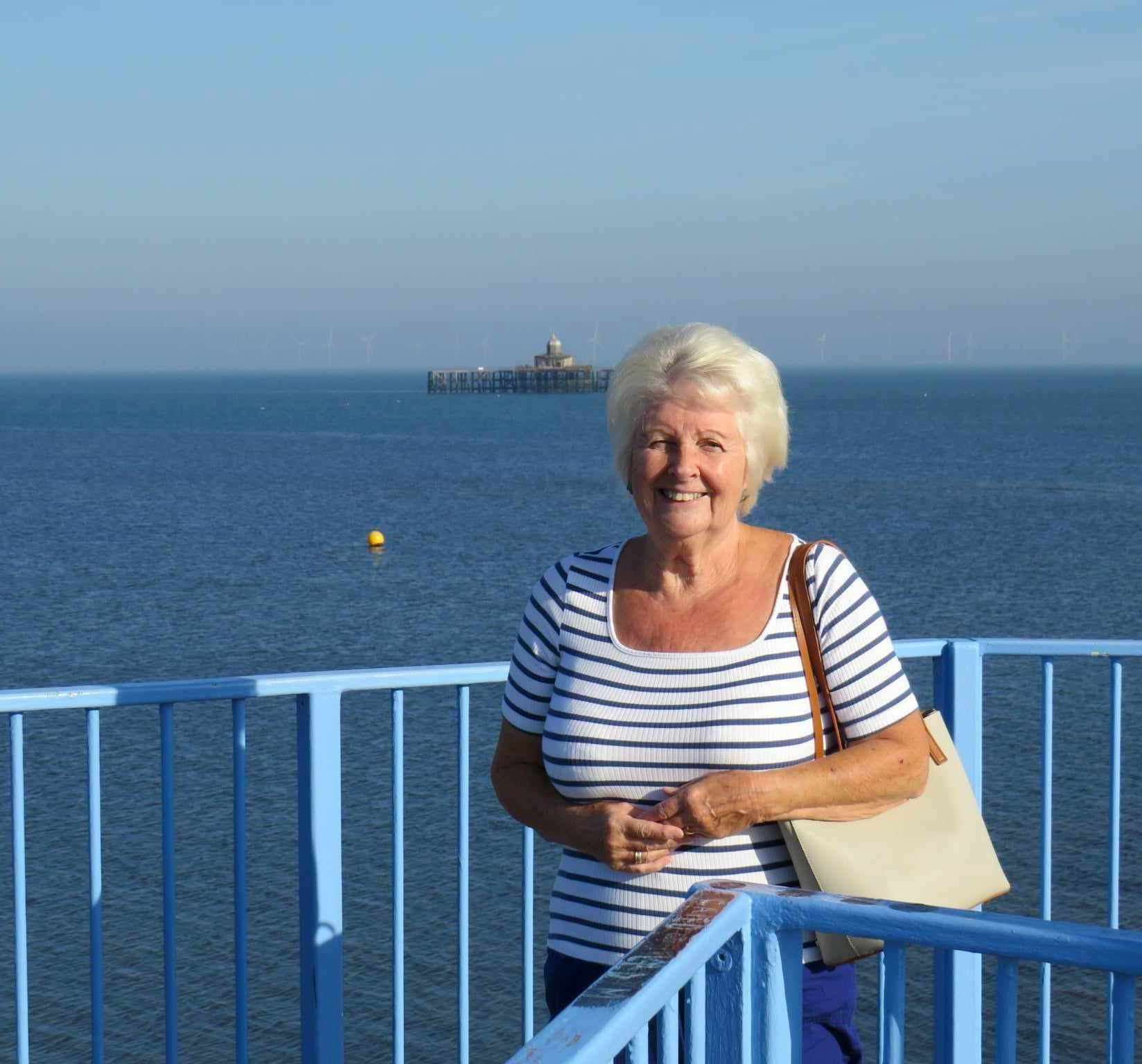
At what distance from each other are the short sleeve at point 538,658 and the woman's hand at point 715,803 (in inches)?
13.6

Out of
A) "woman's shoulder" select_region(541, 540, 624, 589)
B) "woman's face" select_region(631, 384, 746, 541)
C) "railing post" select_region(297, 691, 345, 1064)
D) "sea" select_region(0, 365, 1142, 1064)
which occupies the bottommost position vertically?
"sea" select_region(0, 365, 1142, 1064)

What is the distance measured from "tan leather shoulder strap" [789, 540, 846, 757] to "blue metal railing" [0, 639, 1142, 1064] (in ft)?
2.84

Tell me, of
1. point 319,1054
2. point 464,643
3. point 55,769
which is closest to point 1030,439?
point 464,643

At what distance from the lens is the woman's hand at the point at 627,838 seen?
2.29 m

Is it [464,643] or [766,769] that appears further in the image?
[464,643]

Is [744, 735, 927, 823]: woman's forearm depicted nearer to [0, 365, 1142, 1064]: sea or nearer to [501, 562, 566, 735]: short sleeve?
[501, 562, 566, 735]: short sleeve

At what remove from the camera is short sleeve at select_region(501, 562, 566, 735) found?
8.31 ft

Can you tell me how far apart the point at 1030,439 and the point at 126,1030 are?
8430 centimetres

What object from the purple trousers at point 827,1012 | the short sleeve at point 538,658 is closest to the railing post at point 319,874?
the short sleeve at point 538,658

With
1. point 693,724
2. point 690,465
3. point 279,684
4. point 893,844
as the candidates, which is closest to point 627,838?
point 693,724

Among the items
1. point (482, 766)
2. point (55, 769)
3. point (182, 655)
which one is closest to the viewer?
point (482, 766)

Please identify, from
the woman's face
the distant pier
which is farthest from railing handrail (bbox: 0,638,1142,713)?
the distant pier

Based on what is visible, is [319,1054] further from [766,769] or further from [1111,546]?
[1111,546]

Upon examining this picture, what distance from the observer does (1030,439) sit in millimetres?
92938
